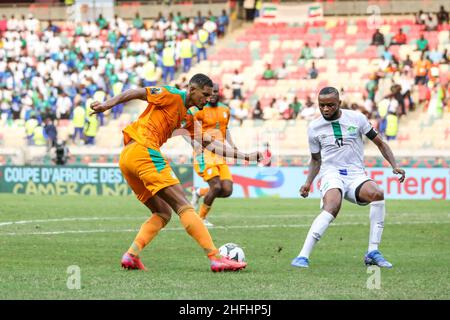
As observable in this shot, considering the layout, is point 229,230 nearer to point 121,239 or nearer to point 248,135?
point 121,239

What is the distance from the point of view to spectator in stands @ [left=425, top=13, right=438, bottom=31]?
132 ft

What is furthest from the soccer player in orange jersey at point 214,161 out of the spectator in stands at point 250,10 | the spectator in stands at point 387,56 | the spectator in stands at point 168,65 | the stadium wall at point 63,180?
the spectator in stands at point 250,10

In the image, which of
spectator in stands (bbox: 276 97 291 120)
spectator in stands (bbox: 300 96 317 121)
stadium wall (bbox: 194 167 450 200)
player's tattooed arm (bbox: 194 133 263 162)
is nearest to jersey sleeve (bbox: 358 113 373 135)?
player's tattooed arm (bbox: 194 133 263 162)

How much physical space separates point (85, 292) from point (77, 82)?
1316 inches

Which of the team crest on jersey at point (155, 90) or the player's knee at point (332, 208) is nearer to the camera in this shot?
the team crest on jersey at point (155, 90)

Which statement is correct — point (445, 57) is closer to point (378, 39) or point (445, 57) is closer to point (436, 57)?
point (436, 57)

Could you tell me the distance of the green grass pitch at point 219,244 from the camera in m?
9.78

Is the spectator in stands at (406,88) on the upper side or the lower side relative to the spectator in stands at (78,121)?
upper

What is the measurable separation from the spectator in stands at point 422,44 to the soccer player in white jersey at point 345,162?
26.8 metres

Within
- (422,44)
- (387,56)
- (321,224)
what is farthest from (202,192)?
(422,44)

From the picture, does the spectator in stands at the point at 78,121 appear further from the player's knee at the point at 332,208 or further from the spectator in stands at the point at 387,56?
the player's knee at the point at 332,208

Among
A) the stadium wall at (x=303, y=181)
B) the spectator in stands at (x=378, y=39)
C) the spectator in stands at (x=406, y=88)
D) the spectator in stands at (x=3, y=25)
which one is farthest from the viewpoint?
the spectator in stands at (x=3, y=25)

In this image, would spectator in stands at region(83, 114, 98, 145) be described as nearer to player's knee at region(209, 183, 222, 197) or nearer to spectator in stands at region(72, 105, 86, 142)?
spectator in stands at region(72, 105, 86, 142)
